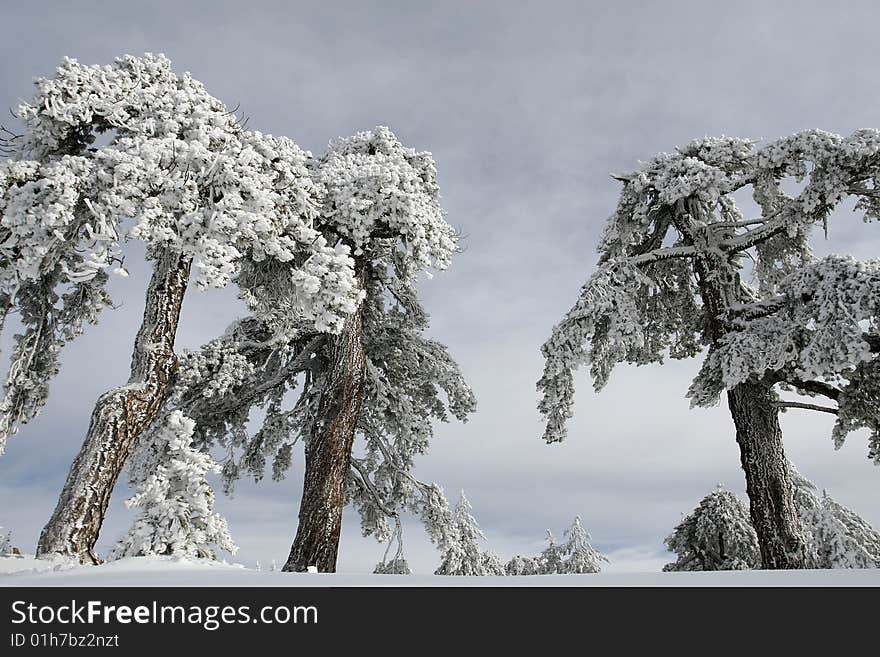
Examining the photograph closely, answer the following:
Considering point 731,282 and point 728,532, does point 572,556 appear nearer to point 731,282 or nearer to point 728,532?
point 728,532

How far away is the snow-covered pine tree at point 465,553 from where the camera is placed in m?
15.9

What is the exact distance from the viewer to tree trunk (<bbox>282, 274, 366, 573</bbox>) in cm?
1148

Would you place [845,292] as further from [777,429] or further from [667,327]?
[667,327]

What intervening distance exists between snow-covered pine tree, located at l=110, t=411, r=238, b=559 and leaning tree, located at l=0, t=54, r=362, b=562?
1.51 metres

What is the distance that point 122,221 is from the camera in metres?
9.08

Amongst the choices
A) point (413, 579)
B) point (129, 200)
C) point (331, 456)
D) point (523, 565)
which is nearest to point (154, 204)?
point (129, 200)

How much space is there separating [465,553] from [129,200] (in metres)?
11.5

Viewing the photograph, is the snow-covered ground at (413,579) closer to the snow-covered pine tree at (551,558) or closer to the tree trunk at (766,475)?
the tree trunk at (766,475)
